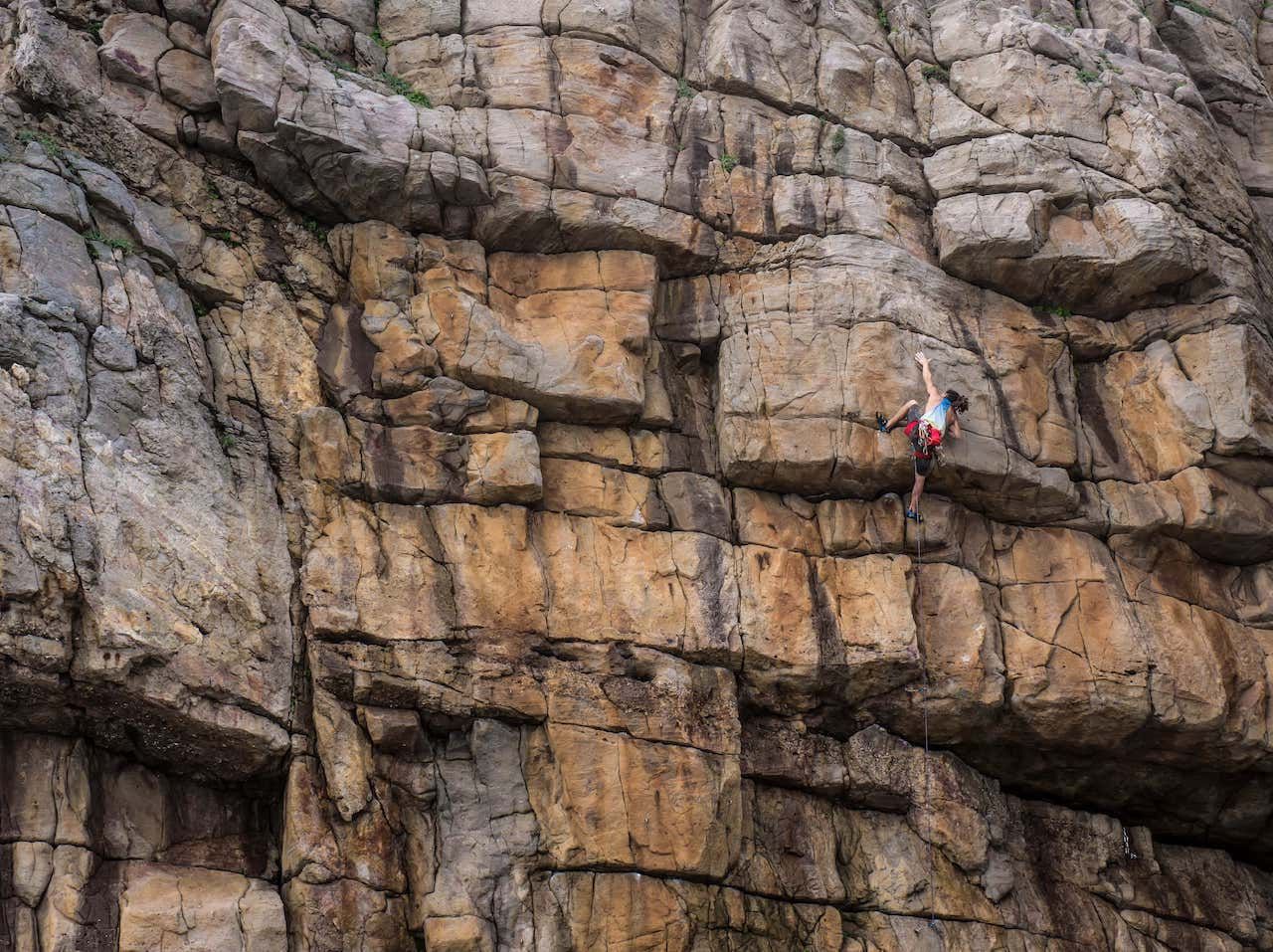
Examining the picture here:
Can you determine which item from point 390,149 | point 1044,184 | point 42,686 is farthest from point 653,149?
point 42,686

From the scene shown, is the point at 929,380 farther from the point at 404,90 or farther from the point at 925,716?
the point at 404,90

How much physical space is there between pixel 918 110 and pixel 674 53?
168 inches

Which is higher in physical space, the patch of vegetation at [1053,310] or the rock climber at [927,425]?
the patch of vegetation at [1053,310]

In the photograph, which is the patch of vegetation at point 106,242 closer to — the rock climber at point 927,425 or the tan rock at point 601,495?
the tan rock at point 601,495

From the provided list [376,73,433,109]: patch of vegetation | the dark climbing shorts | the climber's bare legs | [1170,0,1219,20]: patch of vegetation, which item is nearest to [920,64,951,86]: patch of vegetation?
[1170,0,1219,20]: patch of vegetation

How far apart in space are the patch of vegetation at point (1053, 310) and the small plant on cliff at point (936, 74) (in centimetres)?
464

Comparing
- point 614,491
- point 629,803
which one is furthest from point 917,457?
point 629,803

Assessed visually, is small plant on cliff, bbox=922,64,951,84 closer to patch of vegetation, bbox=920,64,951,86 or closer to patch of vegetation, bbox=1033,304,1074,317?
patch of vegetation, bbox=920,64,951,86

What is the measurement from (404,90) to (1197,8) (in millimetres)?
16335

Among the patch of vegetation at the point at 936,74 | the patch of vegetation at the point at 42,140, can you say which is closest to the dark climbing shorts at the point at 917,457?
the patch of vegetation at the point at 936,74

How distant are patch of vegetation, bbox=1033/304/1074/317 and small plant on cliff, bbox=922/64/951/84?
15.2ft

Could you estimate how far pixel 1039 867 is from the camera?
19219 mm

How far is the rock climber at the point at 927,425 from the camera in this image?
1848 centimetres

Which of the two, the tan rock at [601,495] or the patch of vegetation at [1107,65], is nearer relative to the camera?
the tan rock at [601,495]
